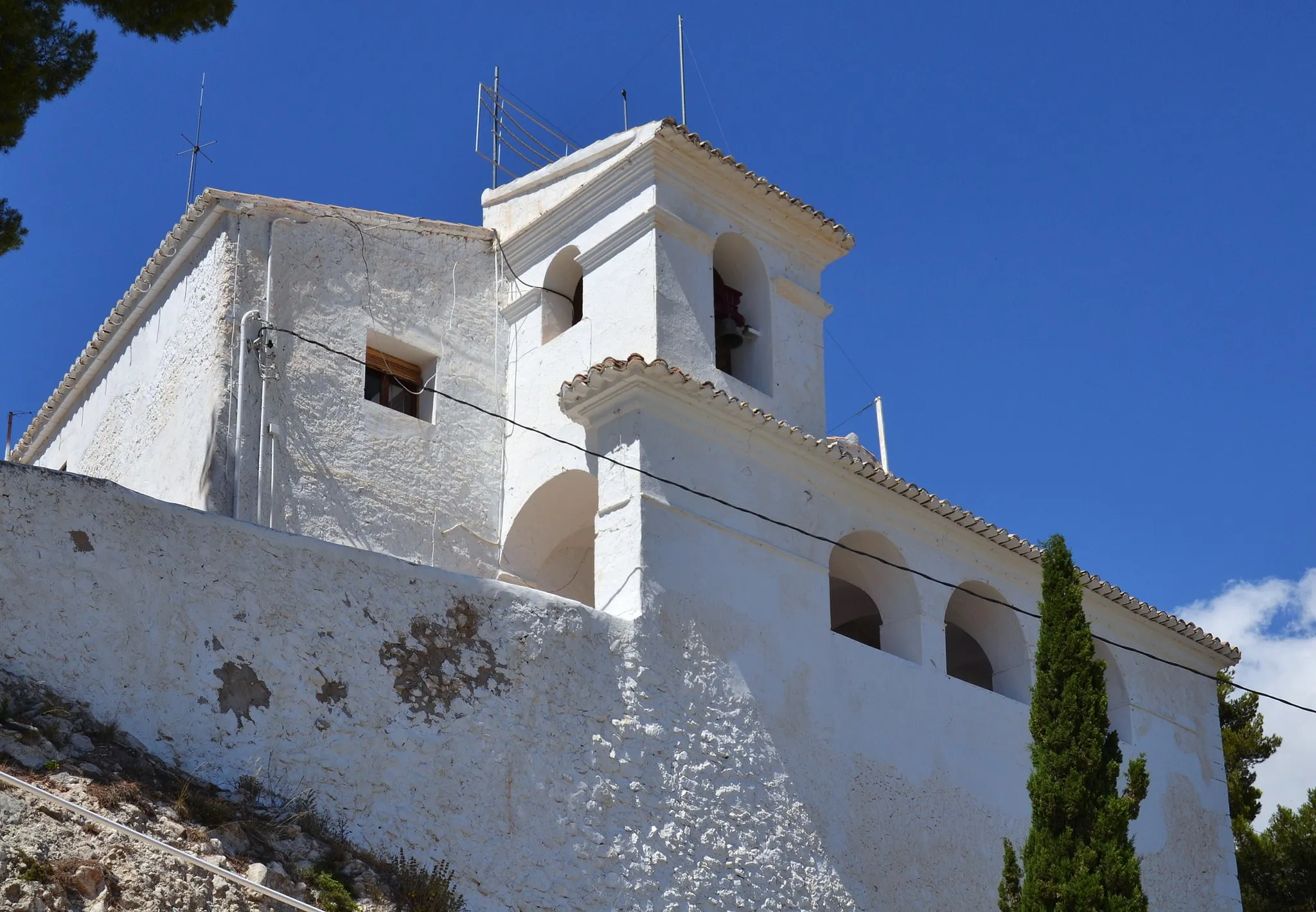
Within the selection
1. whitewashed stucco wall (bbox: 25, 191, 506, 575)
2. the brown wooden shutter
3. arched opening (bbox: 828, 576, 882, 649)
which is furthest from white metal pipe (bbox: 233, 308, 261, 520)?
arched opening (bbox: 828, 576, 882, 649)

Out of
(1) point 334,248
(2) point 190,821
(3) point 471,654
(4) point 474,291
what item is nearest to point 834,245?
(4) point 474,291

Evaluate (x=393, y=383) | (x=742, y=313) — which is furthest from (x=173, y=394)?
(x=742, y=313)

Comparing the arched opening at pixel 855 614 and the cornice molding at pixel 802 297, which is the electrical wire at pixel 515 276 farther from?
the arched opening at pixel 855 614

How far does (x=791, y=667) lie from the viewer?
1348cm

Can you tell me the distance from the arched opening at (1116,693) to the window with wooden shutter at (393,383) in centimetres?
744

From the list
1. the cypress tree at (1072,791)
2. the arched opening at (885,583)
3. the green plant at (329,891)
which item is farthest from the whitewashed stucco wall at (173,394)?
the cypress tree at (1072,791)

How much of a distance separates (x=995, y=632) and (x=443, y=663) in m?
7.06

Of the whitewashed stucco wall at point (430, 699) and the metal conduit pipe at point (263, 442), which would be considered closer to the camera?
the whitewashed stucco wall at point (430, 699)

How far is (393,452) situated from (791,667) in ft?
13.2

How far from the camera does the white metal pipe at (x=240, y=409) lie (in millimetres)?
13336

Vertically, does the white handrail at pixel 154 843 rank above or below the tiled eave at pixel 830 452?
below

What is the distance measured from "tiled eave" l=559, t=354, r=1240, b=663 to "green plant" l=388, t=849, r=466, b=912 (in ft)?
14.0

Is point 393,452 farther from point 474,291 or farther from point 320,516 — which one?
point 474,291

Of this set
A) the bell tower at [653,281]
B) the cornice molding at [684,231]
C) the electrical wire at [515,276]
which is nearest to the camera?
the bell tower at [653,281]
